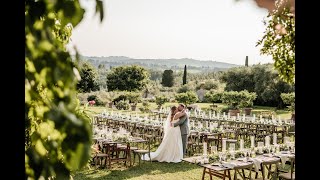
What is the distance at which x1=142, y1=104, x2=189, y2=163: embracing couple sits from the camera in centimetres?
1120

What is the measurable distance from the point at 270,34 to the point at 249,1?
333 centimetres

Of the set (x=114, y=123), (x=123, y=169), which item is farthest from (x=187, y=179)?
(x=114, y=123)

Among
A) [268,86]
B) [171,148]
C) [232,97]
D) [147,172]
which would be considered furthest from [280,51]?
[268,86]

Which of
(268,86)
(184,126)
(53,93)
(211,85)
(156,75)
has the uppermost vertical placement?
(156,75)

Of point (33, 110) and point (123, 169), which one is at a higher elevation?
point (33, 110)

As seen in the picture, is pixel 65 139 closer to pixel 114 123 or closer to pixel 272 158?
pixel 272 158

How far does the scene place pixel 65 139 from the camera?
2.54ft

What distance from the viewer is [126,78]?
4838 cm

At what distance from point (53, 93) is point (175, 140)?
10527 mm

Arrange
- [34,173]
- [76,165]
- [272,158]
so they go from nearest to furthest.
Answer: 1. [76,165]
2. [34,173]
3. [272,158]

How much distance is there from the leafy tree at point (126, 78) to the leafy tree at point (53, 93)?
155ft

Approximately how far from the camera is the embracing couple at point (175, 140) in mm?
11202

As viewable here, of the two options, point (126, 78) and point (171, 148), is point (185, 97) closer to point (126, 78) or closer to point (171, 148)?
point (171, 148)
